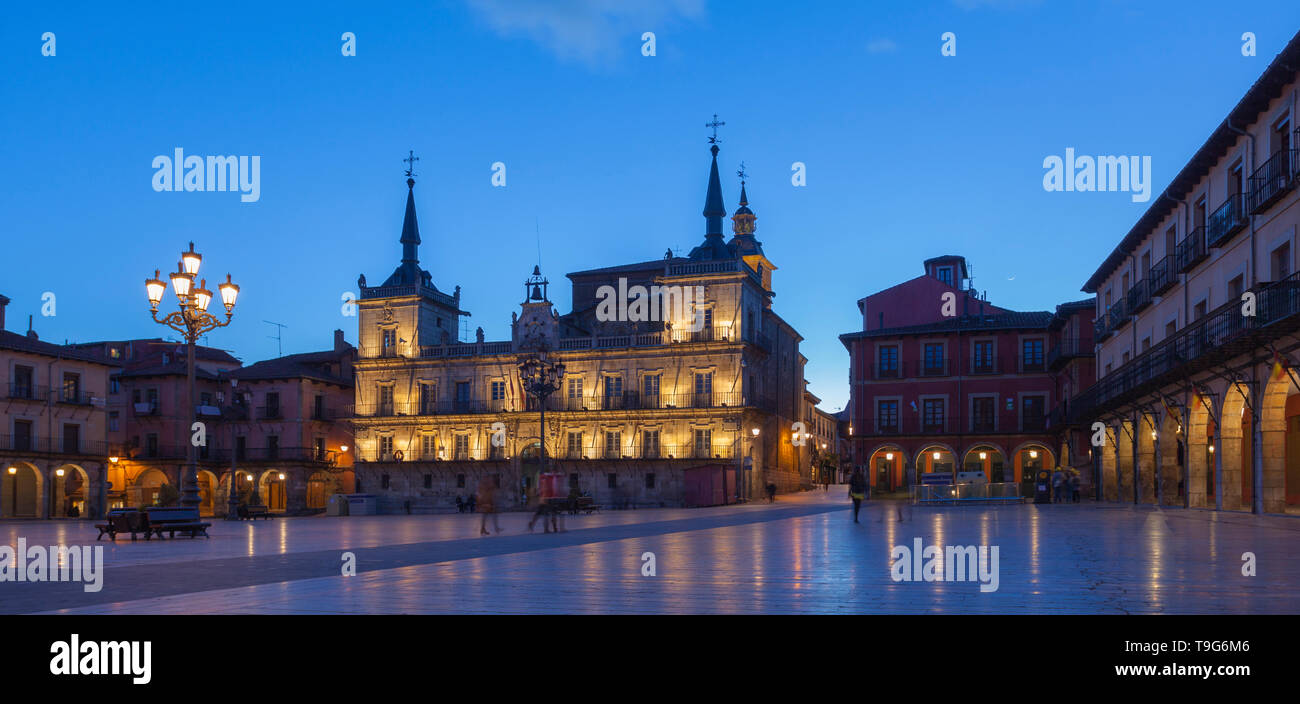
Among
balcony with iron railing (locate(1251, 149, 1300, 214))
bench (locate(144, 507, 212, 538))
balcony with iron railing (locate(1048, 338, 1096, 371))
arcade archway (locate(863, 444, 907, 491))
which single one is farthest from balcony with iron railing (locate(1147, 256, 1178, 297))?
bench (locate(144, 507, 212, 538))

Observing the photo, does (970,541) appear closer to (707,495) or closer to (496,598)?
(496,598)

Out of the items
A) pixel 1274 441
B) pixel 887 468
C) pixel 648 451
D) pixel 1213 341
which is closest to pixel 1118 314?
pixel 1213 341

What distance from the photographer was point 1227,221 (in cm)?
2542

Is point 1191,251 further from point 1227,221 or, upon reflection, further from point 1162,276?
point 1162,276

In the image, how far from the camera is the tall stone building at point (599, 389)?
5797cm

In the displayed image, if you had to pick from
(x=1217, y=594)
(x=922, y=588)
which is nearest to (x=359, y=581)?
(x=922, y=588)

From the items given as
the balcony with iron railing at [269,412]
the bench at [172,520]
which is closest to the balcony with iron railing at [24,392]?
→ the balcony with iron railing at [269,412]

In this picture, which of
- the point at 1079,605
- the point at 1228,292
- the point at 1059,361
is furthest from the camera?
the point at 1059,361

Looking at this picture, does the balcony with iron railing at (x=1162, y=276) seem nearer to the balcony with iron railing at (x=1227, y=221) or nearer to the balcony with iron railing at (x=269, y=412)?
the balcony with iron railing at (x=1227, y=221)

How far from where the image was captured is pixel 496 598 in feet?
27.8

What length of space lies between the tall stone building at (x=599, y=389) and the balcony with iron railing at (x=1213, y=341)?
77.6ft

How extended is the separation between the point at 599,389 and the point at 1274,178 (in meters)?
42.1

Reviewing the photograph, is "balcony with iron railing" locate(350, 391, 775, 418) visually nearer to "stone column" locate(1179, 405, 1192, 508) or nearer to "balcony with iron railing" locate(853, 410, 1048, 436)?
"balcony with iron railing" locate(853, 410, 1048, 436)
